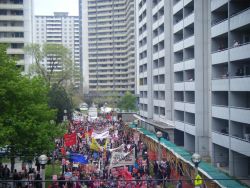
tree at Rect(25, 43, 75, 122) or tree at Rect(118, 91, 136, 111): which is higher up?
tree at Rect(25, 43, 75, 122)

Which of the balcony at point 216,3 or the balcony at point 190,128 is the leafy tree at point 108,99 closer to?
the balcony at point 190,128

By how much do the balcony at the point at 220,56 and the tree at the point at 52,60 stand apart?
3798 cm

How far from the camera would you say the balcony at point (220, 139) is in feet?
98.3

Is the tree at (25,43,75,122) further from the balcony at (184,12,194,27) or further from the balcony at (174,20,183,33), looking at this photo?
the balcony at (184,12,194,27)

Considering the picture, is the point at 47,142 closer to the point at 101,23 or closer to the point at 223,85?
the point at 223,85

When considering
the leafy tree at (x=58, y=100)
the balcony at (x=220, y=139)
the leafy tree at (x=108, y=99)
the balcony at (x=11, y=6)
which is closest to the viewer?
the balcony at (x=220, y=139)

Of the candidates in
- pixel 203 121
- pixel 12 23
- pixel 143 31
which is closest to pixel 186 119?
pixel 203 121

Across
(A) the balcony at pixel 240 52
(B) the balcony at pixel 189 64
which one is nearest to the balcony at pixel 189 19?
(B) the balcony at pixel 189 64

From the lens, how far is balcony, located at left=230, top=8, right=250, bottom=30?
26281mm

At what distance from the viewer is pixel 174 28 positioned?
46062 millimetres

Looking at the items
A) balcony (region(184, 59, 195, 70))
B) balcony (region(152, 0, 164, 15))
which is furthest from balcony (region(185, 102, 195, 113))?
balcony (region(152, 0, 164, 15))

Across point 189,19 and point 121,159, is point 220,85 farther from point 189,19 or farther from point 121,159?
point 121,159

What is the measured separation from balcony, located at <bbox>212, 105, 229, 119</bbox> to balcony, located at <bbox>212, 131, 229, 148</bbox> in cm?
138

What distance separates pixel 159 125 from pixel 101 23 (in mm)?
101985
